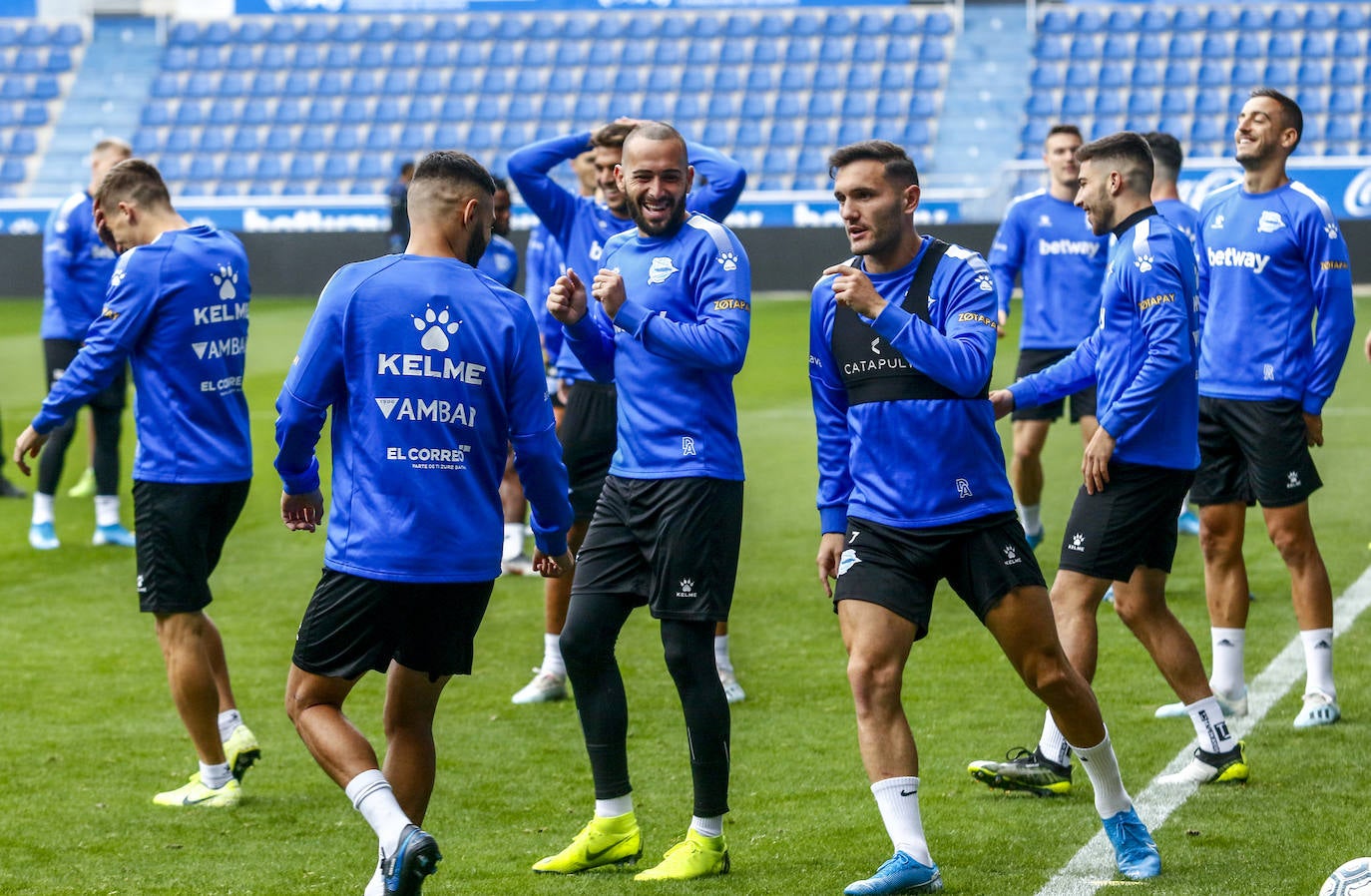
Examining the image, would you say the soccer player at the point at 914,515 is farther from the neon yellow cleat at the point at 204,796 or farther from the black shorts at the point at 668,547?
the neon yellow cleat at the point at 204,796

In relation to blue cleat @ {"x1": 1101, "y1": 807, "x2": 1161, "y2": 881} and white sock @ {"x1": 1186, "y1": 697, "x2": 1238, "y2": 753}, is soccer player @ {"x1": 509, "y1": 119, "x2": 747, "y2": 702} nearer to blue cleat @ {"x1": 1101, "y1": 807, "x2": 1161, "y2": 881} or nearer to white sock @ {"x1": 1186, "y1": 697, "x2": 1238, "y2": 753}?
white sock @ {"x1": 1186, "y1": 697, "x2": 1238, "y2": 753}

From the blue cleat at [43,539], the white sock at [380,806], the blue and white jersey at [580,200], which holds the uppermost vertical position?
the blue and white jersey at [580,200]

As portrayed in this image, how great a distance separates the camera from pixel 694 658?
493 centimetres

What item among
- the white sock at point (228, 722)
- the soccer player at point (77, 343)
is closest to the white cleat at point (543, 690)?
the white sock at point (228, 722)

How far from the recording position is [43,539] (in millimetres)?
10656

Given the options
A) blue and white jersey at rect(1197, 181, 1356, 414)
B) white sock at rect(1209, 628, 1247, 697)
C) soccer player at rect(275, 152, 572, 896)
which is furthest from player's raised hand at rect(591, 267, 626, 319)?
white sock at rect(1209, 628, 1247, 697)

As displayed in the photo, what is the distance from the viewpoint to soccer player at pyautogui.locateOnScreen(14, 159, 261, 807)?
5641 millimetres

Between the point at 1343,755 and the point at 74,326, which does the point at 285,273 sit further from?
the point at 1343,755

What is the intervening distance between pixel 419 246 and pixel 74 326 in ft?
25.0

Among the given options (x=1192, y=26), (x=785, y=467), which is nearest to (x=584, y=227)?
(x=785, y=467)

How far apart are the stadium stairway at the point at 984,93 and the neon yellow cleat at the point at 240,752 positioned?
75.9 ft

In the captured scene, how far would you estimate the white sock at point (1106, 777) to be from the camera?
4.68 meters

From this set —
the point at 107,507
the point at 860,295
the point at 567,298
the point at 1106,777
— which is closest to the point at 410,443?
the point at 567,298

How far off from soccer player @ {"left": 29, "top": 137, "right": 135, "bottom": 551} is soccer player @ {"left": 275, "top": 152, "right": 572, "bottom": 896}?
6.90m
